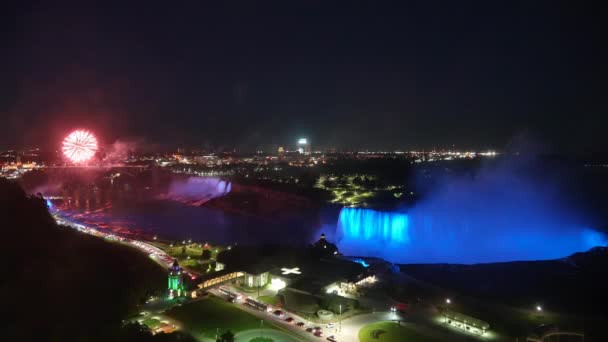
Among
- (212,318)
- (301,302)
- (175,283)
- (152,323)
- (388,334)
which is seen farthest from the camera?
(175,283)

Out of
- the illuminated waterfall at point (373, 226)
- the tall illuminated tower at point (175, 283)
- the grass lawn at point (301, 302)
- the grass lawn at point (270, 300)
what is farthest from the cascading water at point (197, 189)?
the grass lawn at point (301, 302)

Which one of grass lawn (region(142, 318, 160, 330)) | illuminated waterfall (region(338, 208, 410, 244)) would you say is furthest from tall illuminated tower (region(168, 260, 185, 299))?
illuminated waterfall (region(338, 208, 410, 244))

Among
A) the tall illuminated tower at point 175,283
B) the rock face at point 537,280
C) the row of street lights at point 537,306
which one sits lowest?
the rock face at point 537,280

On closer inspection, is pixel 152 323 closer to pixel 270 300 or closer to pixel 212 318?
pixel 212 318

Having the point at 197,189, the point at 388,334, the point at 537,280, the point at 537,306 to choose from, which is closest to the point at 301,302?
the point at 388,334

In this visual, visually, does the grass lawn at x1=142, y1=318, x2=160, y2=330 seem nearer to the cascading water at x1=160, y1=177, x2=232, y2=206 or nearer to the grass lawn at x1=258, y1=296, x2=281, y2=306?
the grass lawn at x1=258, y1=296, x2=281, y2=306

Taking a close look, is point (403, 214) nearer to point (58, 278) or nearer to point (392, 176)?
point (392, 176)

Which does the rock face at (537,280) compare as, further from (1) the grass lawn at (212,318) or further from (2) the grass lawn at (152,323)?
(2) the grass lawn at (152,323)
